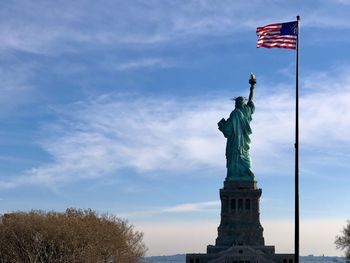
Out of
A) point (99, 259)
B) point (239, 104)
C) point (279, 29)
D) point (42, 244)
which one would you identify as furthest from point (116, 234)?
point (279, 29)

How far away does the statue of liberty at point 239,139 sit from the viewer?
331ft

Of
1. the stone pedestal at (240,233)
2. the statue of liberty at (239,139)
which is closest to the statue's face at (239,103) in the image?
the statue of liberty at (239,139)

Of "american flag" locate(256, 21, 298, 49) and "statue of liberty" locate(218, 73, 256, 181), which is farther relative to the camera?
"statue of liberty" locate(218, 73, 256, 181)

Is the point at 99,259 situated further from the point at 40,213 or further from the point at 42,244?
the point at 40,213

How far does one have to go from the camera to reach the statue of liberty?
10075 cm

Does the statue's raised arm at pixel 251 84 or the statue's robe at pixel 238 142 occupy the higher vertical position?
the statue's raised arm at pixel 251 84

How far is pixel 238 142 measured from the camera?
101438mm

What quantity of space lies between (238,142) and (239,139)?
477mm

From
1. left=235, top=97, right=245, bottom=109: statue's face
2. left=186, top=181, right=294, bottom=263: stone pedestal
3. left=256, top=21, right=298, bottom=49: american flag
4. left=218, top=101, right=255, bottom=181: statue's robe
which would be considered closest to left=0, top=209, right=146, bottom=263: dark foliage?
left=186, top=181, right=294, bottom=263: stone pedestal

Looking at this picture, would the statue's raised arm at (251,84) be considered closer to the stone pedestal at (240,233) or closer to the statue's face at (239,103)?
the statue's face at (239,103)

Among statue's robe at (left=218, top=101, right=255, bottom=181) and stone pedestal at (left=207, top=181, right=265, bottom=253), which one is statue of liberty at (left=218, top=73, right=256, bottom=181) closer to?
statue's robe at (left=218, top=101, right=255, bottom=181)

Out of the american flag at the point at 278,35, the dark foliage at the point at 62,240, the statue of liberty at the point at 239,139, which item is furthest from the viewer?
the statue of liberty at the point at 239,139

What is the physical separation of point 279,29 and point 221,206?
70.7 meters

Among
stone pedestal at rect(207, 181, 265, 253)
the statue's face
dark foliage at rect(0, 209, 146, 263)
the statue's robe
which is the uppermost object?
the statue's face
